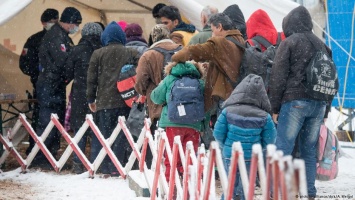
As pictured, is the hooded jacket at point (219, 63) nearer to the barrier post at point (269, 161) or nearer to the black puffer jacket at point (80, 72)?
the black puffer jacket at point (80, 72)

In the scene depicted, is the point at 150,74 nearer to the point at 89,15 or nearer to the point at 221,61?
the point at 221,61

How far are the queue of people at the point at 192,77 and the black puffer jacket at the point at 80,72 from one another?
1 cm

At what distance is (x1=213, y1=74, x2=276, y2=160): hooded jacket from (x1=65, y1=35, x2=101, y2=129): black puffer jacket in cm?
355

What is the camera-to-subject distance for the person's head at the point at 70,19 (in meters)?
10.3

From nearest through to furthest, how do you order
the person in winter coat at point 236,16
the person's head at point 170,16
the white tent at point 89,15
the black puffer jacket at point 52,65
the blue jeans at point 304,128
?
the blue jeans at point 304,128
the person in winter coat at point 236,16
the person's head at point 170,16
the black puffer jacket at point 52,65
the white tent at point 89,15

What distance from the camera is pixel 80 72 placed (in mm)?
9953

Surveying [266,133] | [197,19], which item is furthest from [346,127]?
[266,133]

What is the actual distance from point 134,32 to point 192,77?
7.62 feet

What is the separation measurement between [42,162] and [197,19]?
8.55 ft

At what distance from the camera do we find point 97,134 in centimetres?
959

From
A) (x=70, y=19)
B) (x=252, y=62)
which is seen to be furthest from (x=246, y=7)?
(x=252, y=62)

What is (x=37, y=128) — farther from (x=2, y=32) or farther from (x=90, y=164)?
(x=2, y=32)

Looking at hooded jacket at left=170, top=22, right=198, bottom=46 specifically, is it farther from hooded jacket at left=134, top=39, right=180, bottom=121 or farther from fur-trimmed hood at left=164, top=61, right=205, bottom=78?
fur-trimmed hood at left=164, top=61, right=205, bottom=78

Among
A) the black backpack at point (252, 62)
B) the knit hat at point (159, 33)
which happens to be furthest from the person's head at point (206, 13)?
the black backpack at point (252, 62)
